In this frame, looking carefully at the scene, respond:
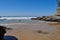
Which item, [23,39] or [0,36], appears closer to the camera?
[0,36]

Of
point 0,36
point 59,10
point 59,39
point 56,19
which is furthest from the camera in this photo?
point 59,10

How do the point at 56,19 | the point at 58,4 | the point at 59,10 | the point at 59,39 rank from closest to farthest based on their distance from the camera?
the point at 59,39
the point at 56,19
the point at 59,10
the point at 58,4

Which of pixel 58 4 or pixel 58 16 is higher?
pixel 58 4

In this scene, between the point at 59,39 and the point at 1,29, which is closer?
the point at 1,29

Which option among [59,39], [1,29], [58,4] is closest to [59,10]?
[58,4]

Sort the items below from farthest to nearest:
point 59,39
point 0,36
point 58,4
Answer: point 58,4 → point 59,39 → point 0,36

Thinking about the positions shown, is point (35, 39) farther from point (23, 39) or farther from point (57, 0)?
point (57, 0)

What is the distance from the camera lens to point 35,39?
1078 cm

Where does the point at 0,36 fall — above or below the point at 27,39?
above

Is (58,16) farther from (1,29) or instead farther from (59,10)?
(1,29)

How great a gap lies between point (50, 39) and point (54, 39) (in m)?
0.30

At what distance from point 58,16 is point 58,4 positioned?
31.5 ft

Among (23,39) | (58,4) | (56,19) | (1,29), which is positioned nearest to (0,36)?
(1,29)

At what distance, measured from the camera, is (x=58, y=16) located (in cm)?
3994
